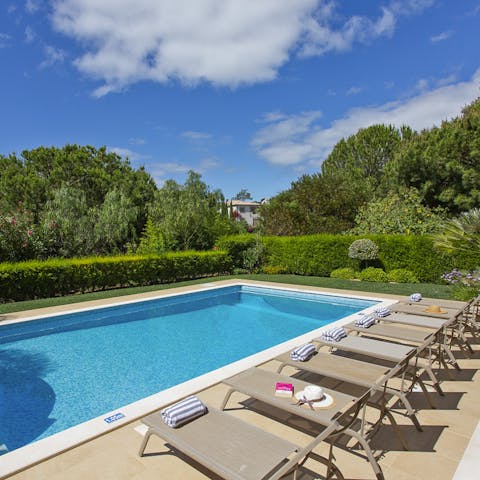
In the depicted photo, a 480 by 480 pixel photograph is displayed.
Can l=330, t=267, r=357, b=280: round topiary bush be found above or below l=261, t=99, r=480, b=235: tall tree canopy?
below

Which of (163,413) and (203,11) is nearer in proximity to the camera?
(163,413)

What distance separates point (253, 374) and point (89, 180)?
964 inches

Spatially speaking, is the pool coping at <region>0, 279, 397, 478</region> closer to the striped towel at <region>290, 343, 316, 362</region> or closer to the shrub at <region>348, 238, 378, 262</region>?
the striped towel at <region>290, 343, 316, 362</region>

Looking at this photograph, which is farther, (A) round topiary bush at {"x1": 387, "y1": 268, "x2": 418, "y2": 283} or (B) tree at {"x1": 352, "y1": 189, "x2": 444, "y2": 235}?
(B) tree at {"x1": 352, "y1": 189, "x2": 444, "y2": 235}

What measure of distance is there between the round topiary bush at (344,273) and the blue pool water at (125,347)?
13.5ft

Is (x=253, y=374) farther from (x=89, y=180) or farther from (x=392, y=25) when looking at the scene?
(x=89, y=180)

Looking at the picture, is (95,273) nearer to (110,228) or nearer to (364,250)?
(110,228)

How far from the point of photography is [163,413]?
3455 mm

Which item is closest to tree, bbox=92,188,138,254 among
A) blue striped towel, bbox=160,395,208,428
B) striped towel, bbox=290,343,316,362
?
striped towel, bbox=290,343,316,362

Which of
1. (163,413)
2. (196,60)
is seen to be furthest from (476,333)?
(196,60)

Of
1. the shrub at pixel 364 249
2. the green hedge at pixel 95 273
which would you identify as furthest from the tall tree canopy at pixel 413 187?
the green hedge at pixel 95 273

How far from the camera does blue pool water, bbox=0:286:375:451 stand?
5520 mm

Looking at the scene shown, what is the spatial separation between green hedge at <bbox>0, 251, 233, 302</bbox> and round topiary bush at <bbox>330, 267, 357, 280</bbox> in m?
6.09

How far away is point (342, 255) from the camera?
17.5 metres
